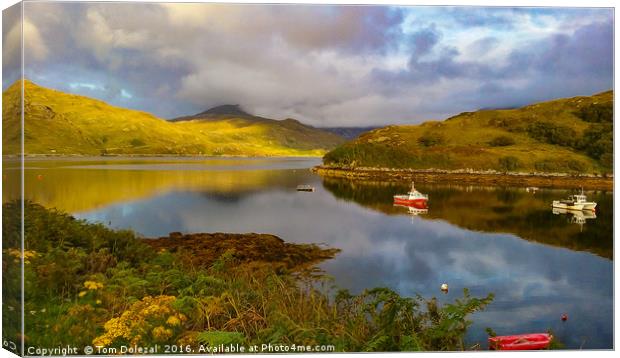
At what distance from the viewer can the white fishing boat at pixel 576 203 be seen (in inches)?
262

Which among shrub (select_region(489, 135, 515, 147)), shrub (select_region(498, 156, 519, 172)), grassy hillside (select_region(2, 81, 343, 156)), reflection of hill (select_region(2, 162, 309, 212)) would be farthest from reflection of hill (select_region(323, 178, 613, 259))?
reflection of hill (select_region(2, 162, 309, 212))

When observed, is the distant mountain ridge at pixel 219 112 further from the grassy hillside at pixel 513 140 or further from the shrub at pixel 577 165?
the shrub at pixel 577 165

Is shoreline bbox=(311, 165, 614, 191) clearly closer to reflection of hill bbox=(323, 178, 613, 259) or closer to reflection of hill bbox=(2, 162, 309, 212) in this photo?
reflection of hill bbox=(323, 178, 613, 259)

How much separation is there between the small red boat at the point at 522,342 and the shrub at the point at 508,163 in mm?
2500

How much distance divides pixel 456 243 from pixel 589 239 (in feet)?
5.94

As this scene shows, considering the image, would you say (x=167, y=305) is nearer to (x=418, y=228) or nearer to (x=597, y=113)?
(x=418, y=228)

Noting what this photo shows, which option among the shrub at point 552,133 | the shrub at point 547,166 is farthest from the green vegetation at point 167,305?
the shrub at point 552,133

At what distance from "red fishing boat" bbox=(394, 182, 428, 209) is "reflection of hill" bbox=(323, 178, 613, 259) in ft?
0.32

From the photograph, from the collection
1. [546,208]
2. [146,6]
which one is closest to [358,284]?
[546,208]

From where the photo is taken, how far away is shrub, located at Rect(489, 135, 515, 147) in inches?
284

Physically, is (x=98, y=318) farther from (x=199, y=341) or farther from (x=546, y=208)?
(x=546, y=208)

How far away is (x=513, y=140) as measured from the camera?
7.25 metres

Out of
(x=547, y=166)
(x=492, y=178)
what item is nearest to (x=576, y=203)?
(x=547, y=166)

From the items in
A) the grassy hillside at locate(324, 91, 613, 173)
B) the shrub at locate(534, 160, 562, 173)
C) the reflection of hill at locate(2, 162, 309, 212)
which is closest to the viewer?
the reflection of hill at locate(2, 162, 309, 212)
